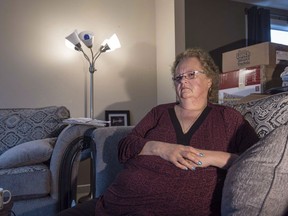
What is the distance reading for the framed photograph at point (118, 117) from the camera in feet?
10.2

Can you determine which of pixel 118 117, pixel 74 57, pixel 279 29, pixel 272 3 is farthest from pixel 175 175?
pixel 279 29

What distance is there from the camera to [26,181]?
5.72 ft

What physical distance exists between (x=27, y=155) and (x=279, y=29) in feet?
12.6

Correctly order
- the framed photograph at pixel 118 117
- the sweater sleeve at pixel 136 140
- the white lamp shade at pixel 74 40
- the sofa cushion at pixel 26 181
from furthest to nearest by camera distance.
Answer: the framed photograph at pixel 118 117, the white lamp shade at pixel 74 40, the sofa cushion at pixel 26 181, the sweater sleeve at pixel 136 140

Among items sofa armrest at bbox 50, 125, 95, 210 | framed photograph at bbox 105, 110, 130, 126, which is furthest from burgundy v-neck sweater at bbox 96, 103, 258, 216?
framed photograph at bbox 105, 110, 130, 126

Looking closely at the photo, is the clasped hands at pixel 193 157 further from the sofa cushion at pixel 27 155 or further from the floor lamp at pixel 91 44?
the floor lamp at pixel 91 44

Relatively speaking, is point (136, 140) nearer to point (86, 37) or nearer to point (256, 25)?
point (86, 37)

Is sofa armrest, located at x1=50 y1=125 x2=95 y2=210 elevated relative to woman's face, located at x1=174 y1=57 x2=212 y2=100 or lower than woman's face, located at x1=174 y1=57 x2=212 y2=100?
lower

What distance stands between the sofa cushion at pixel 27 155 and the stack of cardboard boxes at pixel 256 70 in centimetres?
133

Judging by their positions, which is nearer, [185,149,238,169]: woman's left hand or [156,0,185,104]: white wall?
[185,149,238,169]: woman's left hand

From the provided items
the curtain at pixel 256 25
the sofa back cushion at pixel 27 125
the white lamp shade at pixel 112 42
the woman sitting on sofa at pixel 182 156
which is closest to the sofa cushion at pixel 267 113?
the woman sitting on sofa at pixel 182 156

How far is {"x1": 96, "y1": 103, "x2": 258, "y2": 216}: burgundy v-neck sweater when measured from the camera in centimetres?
97

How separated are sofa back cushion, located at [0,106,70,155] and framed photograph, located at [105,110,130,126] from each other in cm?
68

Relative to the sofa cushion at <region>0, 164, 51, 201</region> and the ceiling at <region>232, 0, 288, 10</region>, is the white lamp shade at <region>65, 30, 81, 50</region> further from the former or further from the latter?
the ceiling at <region>232, 0, 288, 10</region>
